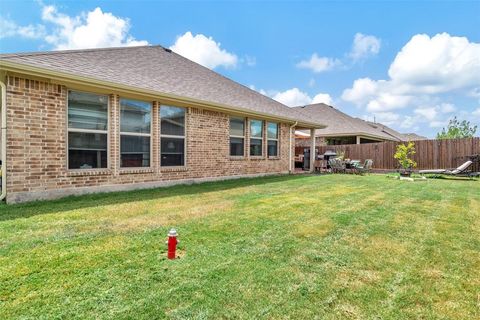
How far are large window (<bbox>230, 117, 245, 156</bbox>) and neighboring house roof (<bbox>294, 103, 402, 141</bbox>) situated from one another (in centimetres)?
857

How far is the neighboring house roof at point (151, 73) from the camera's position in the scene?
21.3 feet

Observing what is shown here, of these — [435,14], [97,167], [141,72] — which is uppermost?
[435,14]

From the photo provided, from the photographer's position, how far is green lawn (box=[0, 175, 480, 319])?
2.33 meters

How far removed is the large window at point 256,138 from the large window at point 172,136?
3.79m

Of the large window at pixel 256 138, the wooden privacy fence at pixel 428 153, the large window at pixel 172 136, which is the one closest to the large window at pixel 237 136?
the large window at pixel 256 138

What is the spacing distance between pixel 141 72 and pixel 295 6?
23.9 feet

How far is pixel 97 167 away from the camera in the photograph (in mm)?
7500

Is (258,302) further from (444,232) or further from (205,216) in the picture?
(444,232)

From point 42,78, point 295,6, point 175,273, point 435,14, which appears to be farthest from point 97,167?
point 435,14

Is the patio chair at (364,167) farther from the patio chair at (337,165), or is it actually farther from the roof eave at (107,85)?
the roof eave at (107,85)

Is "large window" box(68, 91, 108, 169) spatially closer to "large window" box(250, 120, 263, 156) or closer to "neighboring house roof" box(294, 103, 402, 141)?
"large window" box(250, 120, 263, 156)

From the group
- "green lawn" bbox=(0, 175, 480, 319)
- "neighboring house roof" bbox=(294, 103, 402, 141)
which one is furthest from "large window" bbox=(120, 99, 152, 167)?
"neighboring house roof" bbox=(294, 103, 402, 141)

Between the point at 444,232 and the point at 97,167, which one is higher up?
the point at 97,167

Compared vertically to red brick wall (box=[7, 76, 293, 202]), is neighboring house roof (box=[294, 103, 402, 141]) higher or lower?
higher
